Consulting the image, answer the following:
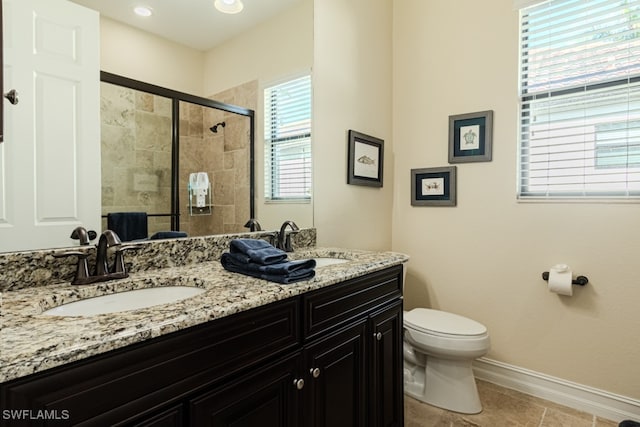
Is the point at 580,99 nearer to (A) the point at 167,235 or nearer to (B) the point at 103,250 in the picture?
(A) the point at 167,235

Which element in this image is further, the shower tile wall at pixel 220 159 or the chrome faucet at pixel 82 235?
the shower tile wall at pixel 220 159

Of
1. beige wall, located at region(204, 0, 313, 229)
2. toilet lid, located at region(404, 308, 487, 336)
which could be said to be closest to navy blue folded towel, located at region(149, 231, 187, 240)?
beige wall, located at region(204, 0, 313, 229)

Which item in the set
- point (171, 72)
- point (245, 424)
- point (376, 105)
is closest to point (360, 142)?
point (376, 105)

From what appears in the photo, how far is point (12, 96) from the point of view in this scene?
1.03m

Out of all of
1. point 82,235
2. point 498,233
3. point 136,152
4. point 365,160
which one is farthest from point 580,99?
point 82,235

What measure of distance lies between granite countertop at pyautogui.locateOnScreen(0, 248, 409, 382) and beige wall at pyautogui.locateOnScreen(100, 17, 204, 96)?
30.0 inches

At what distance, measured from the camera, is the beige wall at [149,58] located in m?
1.24

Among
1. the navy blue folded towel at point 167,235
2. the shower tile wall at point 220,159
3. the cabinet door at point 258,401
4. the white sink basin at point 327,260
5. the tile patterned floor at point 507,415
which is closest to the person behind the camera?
the cabinet door at point 258,401

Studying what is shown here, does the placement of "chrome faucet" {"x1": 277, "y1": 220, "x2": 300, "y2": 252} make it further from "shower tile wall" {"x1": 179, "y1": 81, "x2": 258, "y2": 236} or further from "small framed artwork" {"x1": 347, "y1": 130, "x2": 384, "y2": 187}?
"small framed artwork" {"x1": 347, "y1": 130, "x2": 384, "y2": 187}

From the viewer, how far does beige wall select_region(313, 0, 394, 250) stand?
6.81 ft

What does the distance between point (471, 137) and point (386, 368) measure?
5.34 ft

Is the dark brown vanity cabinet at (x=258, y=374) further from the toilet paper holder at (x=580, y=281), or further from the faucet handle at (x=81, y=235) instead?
the toilet paper holder at (x=580, y=281)

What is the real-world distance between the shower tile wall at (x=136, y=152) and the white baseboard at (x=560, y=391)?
2237mm

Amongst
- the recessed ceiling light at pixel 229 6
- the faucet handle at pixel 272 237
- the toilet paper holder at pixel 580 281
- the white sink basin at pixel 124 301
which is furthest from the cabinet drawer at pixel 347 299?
the recessed ceiling light at pixel 229 6
